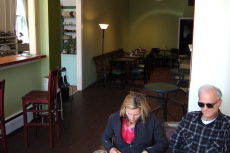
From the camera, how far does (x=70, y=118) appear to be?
15.2 feet

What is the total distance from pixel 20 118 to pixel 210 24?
3163mm

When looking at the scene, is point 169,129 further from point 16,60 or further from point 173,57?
point 173,57

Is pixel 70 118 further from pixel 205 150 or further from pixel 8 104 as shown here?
pixel 205 150

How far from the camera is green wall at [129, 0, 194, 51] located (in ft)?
36.7

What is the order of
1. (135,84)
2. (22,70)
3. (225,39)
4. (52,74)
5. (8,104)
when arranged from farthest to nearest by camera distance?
(135,84) → (22,70) → (8,104) → (52,74) → (225,39)

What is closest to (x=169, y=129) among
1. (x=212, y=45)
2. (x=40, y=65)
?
(x=212, y=45)

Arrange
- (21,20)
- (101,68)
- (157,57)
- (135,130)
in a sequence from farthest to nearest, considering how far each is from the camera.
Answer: (157,57) → (21,20) → (101,68) → (135,130)

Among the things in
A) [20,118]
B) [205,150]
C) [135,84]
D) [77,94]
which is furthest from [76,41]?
[205,150]

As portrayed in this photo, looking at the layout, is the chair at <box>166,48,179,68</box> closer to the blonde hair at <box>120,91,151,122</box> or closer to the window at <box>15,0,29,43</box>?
the window at <box>15,0,29,43</box>

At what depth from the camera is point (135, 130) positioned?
210cm

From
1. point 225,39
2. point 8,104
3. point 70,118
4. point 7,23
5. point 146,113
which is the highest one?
point 7,23

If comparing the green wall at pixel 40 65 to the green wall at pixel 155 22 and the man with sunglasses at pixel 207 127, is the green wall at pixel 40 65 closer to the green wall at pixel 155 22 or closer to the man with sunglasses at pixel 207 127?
the man with sunglasses at pixel 207 127

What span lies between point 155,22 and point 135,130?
9.92 m

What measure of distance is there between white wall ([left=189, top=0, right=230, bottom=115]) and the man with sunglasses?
1.53 feet
